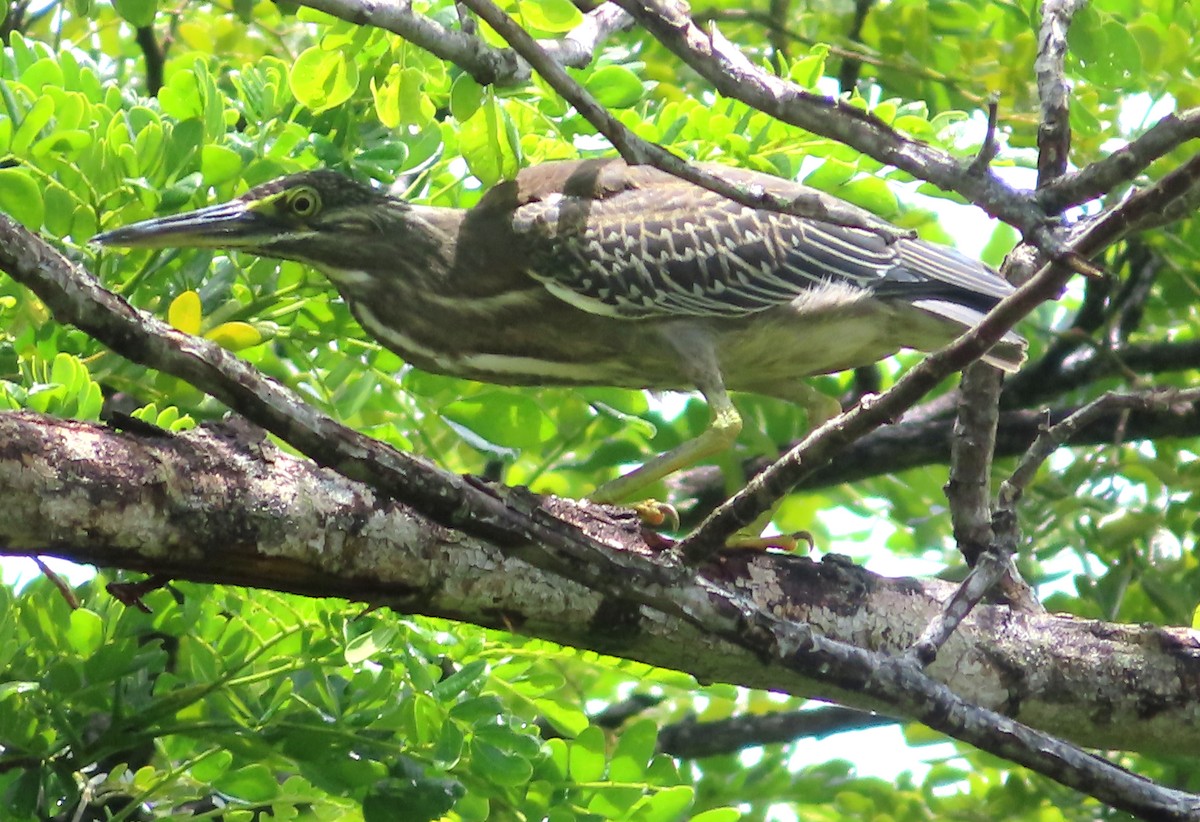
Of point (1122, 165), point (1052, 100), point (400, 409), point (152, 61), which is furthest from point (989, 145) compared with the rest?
point (152, 61)

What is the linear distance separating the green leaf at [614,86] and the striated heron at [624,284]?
0.29 m

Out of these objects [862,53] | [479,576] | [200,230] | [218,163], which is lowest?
[479,576]

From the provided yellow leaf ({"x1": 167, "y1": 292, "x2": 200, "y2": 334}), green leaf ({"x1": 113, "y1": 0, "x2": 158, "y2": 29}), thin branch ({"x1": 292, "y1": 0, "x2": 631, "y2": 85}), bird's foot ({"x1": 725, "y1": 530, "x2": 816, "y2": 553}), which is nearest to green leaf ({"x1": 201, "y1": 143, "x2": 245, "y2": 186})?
yellow leaf ({"x1": 167, "y1": 292, "x2": 200, "y2": 334})

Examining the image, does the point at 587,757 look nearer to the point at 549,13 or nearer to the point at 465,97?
the point at 465,97

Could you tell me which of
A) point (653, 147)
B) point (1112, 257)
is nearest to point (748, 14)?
point (1112, 257)

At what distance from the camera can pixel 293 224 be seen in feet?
9.97

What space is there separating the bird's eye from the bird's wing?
44cm

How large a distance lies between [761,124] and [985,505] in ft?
2.90

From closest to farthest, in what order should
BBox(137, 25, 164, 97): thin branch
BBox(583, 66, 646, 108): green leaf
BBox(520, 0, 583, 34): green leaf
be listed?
BBox(520, 0, 583, 34): green leaf → BBox(583, 66, 646, 108): green leaf → BBox(137, 25, 164, 97): thin branch

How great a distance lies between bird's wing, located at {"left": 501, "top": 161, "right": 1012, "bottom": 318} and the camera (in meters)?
3.26

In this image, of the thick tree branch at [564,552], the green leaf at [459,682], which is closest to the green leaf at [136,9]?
the thick tree branch at [564,552]

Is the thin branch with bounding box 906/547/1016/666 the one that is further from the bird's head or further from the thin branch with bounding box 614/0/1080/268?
the bird's head

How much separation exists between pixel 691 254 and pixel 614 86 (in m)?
0.57

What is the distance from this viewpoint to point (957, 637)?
267 centimetres
